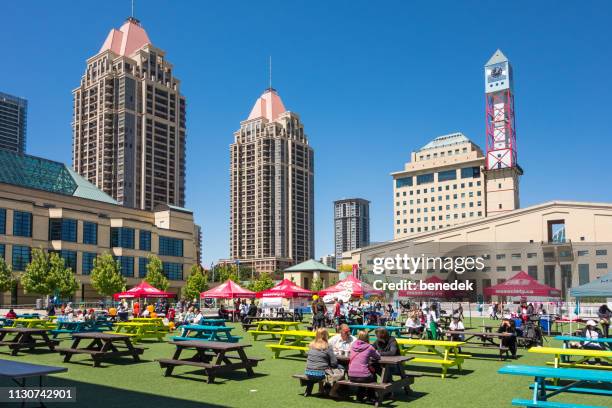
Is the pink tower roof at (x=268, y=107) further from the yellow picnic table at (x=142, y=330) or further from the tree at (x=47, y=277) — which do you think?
the yellow picnic table at (x=142, y=330)

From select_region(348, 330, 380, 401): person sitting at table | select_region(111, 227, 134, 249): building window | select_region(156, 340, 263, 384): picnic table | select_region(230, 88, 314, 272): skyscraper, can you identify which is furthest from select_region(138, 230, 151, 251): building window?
select_region(230, 88, 314, 272): skyscraper

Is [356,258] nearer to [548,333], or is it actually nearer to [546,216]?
[546,216]

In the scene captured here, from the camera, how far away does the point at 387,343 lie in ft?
41.9

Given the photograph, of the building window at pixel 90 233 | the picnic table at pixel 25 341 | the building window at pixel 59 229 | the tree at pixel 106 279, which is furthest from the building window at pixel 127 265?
the picnic table at pixel 25 341

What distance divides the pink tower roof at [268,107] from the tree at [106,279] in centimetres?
12221

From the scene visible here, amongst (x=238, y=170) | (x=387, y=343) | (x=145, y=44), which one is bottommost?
(x=387, y=343)

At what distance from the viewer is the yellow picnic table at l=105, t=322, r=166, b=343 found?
22.0 meters

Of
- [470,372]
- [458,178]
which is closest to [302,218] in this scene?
[458,178]

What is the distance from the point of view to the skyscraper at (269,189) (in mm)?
180250

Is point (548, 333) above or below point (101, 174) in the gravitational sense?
below

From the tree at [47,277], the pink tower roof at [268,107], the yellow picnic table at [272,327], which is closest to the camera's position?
the yellow picnic table at [272,327]

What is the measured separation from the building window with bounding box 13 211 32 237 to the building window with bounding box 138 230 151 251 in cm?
1724

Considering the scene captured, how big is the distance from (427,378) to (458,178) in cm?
13582

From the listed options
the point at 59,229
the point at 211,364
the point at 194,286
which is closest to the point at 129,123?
the point at 194,286
